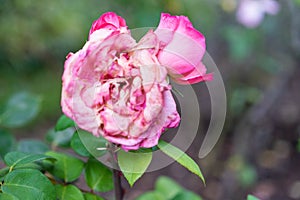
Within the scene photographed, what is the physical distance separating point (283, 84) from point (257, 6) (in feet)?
1.32

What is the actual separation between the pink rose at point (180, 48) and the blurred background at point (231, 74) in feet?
3.45

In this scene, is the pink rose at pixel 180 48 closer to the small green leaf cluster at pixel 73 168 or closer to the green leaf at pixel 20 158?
the small green leaf cluster at pixel 73 168

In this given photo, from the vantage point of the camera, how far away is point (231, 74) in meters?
2.73

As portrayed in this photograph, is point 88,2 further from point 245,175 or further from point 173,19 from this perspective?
point 173,19

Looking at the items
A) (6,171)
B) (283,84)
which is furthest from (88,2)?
(6,171)

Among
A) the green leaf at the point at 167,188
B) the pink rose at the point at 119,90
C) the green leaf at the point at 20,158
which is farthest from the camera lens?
the green leaf at the point at 167,188

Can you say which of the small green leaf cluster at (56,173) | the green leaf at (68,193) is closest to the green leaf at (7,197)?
the small green leaf cluster at (56,173)

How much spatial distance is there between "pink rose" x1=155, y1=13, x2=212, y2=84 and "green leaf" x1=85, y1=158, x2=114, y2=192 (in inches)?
10.1

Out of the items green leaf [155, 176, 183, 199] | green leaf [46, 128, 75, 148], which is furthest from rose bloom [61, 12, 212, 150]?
green leaf [155, 176, 183, 199]

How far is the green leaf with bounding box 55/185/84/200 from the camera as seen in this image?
0.71 metres

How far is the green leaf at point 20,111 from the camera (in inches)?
36.7

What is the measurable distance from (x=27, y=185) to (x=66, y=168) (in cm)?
15

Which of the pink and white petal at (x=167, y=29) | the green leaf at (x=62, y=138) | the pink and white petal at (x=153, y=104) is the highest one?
the pink and white petal at (x=167, y=29)

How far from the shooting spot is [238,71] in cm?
275
